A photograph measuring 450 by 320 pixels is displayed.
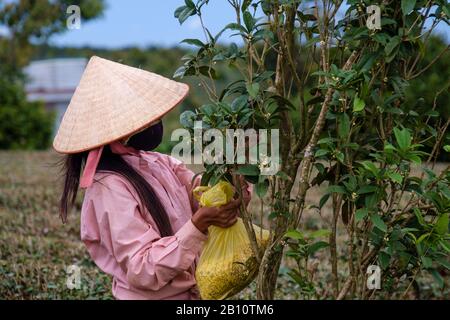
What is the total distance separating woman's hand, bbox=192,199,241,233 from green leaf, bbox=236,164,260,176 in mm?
165

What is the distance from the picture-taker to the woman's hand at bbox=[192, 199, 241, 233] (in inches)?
87.7

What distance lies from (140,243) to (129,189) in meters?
0.19

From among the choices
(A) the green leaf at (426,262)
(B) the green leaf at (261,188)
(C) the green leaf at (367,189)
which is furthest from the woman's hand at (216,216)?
Result: (A) the green leaf at (426,262)

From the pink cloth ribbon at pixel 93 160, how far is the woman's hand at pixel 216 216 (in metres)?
0.34

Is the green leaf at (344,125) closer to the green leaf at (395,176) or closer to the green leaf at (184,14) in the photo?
the green leaf at (395,176)

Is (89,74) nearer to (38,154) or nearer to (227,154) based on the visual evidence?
(227,154)

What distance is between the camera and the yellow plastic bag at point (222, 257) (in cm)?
229

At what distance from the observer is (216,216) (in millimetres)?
2262

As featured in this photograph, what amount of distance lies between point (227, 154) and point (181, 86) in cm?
Result: 34

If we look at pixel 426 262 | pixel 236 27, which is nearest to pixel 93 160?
pixel 236 27

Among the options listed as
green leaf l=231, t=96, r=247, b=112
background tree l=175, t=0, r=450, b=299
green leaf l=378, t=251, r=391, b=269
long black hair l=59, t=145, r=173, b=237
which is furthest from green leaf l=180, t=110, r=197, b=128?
green leaf l=378, t=251, r=391, b=269

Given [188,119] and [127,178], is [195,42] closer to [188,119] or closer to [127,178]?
[188,119]

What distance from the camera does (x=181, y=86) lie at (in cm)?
239
